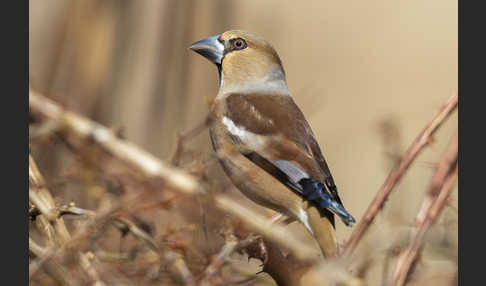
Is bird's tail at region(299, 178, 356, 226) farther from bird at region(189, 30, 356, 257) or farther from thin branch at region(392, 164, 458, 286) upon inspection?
thin branch at region(392, 164, 458, 286)

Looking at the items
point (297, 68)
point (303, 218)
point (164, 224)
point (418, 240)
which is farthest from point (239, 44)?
point (418, 240)

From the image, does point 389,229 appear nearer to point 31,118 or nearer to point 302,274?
point 302,274

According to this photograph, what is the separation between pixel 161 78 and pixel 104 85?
0.27 metres

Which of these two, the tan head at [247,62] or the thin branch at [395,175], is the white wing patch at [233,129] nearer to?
the tan head at [247,62]

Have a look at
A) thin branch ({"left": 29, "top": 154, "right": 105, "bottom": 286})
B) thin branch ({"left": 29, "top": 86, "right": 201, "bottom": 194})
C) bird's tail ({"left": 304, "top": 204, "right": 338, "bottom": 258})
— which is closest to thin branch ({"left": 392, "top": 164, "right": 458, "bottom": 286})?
bird's tail ({"left": 304, "top": 204, "right": 338, "bottom": 258})

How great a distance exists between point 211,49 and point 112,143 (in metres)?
1.62

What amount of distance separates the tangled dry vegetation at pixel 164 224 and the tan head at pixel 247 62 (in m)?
1.42

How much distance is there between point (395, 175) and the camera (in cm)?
182

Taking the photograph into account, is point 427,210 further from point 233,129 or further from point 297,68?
point 297,68

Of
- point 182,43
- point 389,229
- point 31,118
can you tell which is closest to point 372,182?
point 182,43

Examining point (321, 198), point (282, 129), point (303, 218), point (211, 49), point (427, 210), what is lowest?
point (303, 218)

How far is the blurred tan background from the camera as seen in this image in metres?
2.44

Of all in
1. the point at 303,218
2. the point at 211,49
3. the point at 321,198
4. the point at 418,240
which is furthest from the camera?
the point at 211,49

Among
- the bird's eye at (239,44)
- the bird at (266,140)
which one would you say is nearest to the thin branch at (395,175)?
the bird at (266,140)
